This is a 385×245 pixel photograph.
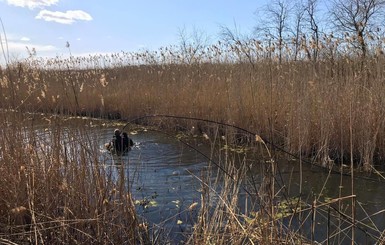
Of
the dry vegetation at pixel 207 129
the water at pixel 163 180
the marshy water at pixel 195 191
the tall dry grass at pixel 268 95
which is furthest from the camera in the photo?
the tall dry grass at pixel 268 95

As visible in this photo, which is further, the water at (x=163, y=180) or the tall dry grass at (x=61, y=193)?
the water at (x=163, y=180)

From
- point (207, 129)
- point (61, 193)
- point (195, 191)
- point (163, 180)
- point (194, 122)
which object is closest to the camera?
point (61, 193)

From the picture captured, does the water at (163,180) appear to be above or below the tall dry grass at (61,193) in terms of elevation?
below

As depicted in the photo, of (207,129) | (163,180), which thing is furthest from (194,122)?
(163,180)

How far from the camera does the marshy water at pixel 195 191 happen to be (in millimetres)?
3385

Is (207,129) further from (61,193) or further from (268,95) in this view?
(61,193)

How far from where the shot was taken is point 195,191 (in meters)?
4.56

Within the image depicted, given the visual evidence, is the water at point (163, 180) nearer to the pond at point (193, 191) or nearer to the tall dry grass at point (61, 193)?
the pond at point (193, 191)

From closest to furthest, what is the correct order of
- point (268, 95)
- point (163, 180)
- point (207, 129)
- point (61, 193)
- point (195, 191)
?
point (61, 193), point (195, 191), point (163, 180), point (268, 95), point (207, 129)

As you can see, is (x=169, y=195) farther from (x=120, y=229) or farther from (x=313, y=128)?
(x=313, y=128)

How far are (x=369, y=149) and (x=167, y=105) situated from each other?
4.76 m

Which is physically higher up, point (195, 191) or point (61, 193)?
point (61, 193)

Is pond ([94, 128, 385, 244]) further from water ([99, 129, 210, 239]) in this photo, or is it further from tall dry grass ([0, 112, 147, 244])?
tall dry grass ([0, 112, 147, 244])

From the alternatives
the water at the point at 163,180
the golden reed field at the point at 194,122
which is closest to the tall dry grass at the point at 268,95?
the golden reed field at the point at 194,122
